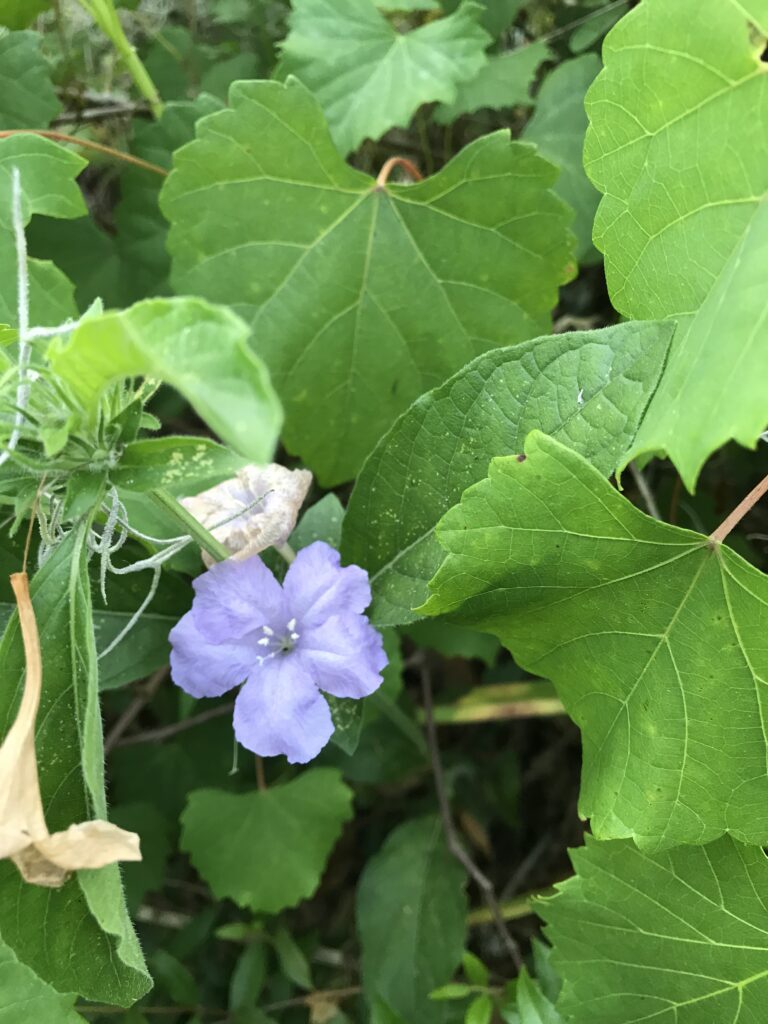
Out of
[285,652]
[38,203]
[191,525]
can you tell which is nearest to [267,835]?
[285,652]

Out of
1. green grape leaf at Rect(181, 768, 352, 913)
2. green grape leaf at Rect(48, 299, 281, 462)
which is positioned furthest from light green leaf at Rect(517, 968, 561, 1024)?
green grape leaf at Rect(48, 299, 281, 462)

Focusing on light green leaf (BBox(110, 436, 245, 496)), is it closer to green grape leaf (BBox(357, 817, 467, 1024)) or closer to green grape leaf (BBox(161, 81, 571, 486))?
green grape leaf (BBox(161, 81, 571, 486))

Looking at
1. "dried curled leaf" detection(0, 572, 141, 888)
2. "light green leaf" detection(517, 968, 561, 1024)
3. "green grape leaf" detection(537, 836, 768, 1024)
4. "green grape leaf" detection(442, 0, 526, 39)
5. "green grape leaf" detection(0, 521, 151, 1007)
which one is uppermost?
"green grape leaf" detection(442, 0, 526, 39)

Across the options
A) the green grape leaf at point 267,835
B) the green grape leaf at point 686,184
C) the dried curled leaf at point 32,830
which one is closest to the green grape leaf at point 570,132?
the green grape leaf at point 686,184

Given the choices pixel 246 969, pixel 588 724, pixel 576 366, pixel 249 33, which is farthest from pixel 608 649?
pixel 249 33

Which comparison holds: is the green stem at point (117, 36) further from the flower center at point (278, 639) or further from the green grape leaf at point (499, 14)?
the flower center at point (278, 639)

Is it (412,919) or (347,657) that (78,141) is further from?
(412,919)
